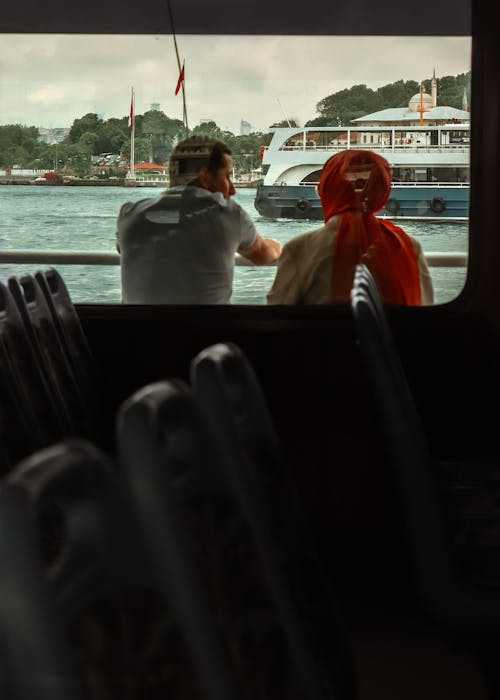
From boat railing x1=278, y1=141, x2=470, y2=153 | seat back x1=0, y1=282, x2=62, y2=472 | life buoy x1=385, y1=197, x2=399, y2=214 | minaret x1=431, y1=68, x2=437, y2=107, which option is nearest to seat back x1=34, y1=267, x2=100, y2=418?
seat back x1=0, y1=282, x2=62, y2=472

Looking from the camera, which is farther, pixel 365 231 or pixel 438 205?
pixel 365 231

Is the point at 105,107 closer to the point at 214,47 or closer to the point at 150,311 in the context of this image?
the point at 214,47

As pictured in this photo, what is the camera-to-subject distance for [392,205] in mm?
3148

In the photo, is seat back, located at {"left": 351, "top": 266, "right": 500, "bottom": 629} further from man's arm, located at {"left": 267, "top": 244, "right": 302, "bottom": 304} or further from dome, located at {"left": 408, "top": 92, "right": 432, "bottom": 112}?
dome, located at {"left": 408, "top": 92, "right": 432, "bottom": 112}

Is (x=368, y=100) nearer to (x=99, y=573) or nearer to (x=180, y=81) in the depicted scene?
(x=180, y=81)

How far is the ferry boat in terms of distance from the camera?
3068 mm

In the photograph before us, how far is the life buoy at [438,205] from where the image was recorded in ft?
10.1

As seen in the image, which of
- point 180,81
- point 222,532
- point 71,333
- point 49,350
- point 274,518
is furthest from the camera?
point 180,81

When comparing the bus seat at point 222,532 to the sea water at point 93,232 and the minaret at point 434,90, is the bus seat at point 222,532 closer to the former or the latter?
the sea water at point 93,232

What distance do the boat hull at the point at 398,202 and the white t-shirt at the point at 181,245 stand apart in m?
0.10

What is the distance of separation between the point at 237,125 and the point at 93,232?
525 mm

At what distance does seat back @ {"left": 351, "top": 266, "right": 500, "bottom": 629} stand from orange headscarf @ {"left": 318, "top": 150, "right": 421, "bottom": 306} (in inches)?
50.5

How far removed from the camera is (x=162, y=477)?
0.66 meters

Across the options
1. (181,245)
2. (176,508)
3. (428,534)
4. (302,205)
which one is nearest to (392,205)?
(302,205)
